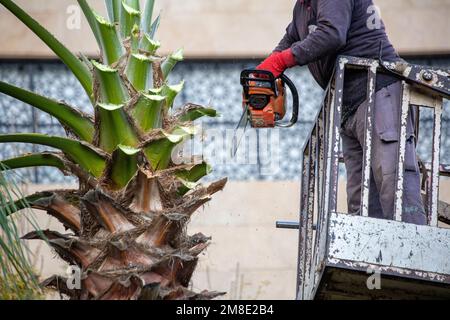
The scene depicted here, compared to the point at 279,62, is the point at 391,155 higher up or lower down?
lower down

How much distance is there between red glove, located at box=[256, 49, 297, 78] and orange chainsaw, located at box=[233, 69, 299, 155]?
33mm

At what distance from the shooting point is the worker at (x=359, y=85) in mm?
6203

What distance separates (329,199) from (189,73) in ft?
18.6

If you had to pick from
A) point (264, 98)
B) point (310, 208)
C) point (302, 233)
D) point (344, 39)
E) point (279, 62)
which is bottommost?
point (302, 233)

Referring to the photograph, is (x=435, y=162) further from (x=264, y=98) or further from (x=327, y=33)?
(x=264, y=98)

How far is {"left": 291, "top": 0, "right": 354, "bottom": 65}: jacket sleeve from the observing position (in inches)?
254

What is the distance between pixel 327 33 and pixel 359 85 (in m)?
0.33

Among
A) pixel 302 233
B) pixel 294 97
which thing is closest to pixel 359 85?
pixel 294 97

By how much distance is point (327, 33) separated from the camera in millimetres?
6449

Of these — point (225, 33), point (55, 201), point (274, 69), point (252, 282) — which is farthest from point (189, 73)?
point (55, 201)

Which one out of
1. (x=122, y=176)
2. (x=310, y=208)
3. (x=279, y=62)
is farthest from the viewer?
(x=310, y=208)

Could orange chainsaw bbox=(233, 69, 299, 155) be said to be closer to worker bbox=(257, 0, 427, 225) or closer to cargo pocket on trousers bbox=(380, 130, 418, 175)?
worker bbox=(257, 0, 427, 225)

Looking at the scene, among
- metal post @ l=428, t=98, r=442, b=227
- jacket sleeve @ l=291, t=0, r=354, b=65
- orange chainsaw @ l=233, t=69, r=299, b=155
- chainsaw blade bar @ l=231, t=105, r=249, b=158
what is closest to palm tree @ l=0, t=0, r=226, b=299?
orange chainsaw @ l=233, t=69, r=299, b=155
